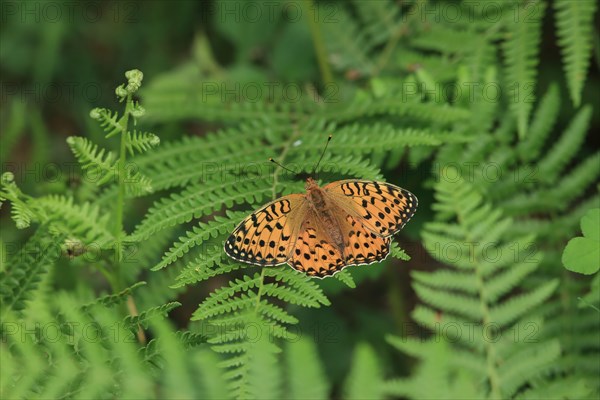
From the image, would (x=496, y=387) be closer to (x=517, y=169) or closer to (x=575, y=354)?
(x=575, y=354)

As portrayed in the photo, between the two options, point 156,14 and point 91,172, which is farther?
point 156,14

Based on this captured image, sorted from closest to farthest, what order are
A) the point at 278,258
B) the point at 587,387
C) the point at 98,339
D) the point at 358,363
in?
the point at 358,363 < the point at 98,339 < the point at 278,258 < the point at 587,387

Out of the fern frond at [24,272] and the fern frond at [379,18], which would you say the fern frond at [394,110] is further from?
the fern frond at [24,272]

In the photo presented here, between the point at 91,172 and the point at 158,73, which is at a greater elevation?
the point at 158,73

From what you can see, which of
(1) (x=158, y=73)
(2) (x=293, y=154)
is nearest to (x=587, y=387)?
(2) (x=293, y=154)

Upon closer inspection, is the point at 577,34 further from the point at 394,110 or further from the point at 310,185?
the point at 310,185

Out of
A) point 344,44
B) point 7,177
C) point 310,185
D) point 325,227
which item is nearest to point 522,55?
point 344,44

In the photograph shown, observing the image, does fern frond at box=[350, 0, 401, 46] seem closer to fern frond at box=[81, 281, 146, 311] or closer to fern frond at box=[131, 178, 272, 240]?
fern frond at box=[131, 178, 272, 240]
